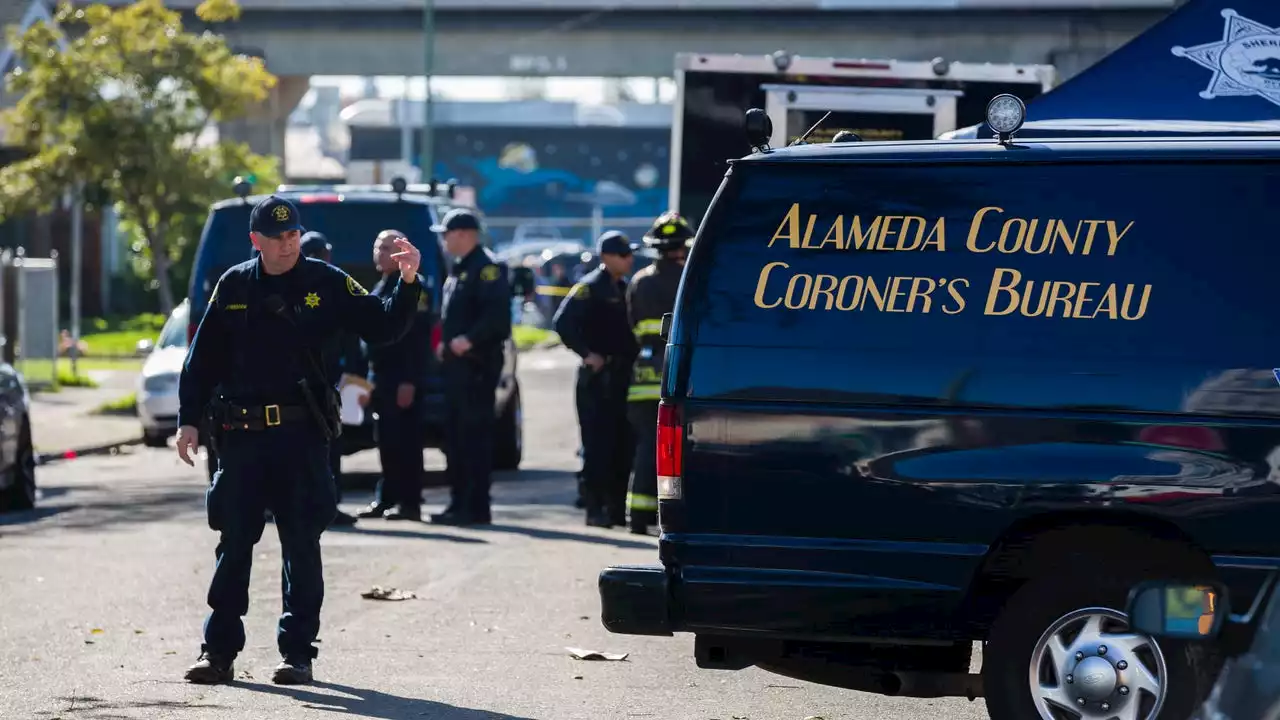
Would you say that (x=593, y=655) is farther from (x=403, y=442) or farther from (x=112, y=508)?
(x=112, y=508)

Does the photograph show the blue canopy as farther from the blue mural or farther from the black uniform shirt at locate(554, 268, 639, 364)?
the blue mural

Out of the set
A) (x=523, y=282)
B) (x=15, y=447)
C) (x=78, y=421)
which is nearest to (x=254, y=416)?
(x=15, y=447)

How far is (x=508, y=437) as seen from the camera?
57.6 feet

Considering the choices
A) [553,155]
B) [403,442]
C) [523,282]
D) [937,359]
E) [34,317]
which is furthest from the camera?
[553,155]

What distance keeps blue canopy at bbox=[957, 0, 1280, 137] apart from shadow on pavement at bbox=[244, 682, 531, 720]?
4.16 metres

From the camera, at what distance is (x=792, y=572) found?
6547mm

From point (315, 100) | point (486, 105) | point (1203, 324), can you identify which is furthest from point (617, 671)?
point (315, 100)

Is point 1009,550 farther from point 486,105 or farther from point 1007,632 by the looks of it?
point 486,105

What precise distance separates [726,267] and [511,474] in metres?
11.0

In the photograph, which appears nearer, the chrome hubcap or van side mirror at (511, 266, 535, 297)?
the chrome hubcap

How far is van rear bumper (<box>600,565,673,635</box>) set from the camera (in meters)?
6.70

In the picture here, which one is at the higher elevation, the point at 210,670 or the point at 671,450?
the point at 671,450

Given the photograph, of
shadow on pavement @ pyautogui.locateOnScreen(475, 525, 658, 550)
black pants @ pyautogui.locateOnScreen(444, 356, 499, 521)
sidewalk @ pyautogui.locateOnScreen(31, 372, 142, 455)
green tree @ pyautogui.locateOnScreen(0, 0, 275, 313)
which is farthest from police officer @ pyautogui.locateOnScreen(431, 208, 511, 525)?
green tree @ pyautogui.locateOnScreen(0, 0, 275, 313)

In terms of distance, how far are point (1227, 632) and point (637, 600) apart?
199cm
